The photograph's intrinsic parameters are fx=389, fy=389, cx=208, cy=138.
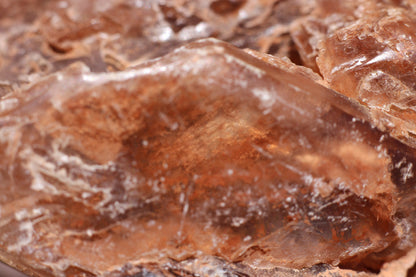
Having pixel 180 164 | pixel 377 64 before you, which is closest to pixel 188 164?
pixel 180 164

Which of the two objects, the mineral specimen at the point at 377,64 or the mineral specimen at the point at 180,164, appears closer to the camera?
the mineral specimen at the point at 180,164

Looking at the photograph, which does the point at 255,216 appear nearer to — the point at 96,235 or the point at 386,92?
the point at 96,235

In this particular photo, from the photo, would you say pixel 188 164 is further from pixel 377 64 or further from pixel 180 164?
pixel 377 64

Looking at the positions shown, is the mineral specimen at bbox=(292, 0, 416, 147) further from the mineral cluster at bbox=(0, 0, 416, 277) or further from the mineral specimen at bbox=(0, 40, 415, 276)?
the mineral specimen at bbox=(0, 40, 415, 276)

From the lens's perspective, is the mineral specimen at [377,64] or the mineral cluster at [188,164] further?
the mineral specimen at [377,64]

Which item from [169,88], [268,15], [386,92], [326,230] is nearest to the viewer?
[169,88]

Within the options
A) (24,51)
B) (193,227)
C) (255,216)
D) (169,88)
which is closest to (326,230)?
(255,216)

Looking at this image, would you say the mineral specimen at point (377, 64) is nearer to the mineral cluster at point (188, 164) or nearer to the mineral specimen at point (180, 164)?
the mineral cluster at point (188, 164)

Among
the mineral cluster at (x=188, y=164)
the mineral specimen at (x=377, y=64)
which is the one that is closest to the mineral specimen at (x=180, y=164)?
the mineral cluster at (x=188, y=164)
